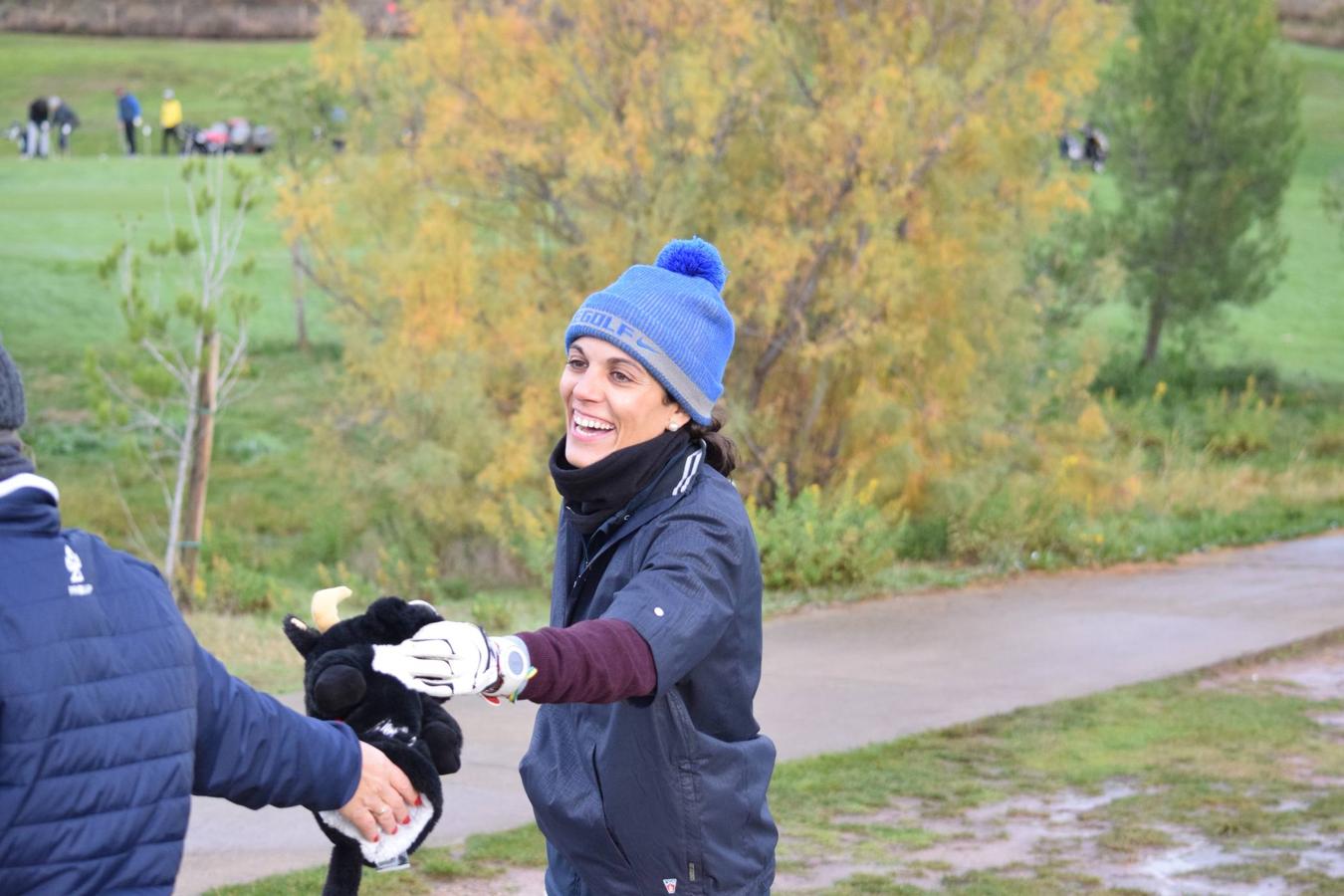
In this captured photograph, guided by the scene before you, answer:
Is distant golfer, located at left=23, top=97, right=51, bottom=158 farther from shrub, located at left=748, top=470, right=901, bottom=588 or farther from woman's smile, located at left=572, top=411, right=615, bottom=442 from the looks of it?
woman's smile, located at left=572, top=411, right=615, bottom=442

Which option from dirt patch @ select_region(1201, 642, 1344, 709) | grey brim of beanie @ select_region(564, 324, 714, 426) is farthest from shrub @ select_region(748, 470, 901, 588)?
grey brim of beanie @ select_region(564, 324, 714, 426)

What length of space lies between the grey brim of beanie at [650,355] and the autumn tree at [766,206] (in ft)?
30.3

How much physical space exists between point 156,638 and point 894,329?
10623 mm

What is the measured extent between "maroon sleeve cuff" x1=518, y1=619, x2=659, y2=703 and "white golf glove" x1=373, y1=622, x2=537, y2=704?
28 mm

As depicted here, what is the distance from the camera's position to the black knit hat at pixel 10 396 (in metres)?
2.42

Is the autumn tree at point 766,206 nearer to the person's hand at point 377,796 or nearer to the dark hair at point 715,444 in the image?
the dark hair at point 715,444

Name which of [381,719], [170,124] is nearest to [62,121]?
[170,124]

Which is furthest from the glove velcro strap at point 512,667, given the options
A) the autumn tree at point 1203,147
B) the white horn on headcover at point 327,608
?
the autumn tree at point 1203,147

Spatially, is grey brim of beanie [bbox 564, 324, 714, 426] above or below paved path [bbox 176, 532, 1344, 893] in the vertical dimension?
above

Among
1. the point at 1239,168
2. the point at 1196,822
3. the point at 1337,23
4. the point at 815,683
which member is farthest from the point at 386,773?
the point at 1337,23

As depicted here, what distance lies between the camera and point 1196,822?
6.60 metres

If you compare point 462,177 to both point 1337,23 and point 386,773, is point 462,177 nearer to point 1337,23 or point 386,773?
point 386,773

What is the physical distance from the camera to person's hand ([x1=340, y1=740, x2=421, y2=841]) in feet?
9.52

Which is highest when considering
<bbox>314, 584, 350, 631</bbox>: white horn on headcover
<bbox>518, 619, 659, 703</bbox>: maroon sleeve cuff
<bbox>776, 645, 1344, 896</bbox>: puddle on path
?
<bbox>518, 619, 659, 703</bbox>: maroon sleeve cuff
